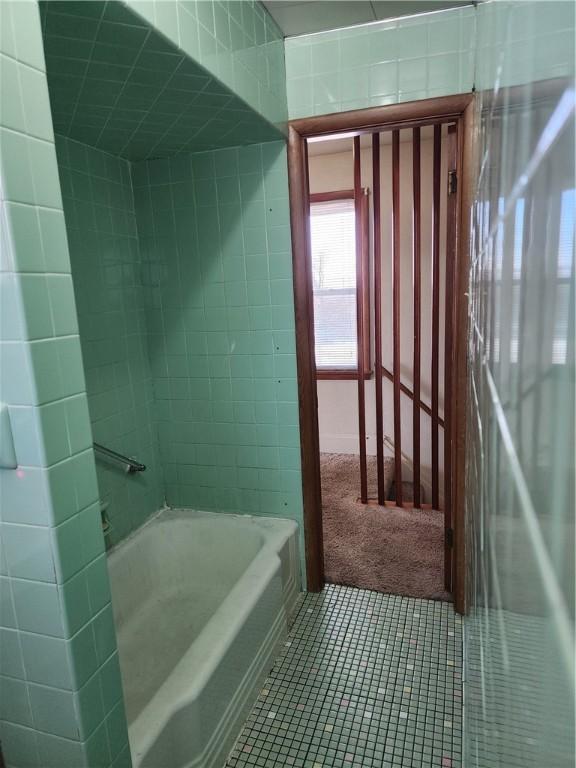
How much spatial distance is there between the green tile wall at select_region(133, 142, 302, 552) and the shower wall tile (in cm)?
26

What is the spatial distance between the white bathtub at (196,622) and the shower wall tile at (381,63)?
1.73 m

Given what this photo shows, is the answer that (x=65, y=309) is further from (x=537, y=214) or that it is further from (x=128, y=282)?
(x=128, y=282)

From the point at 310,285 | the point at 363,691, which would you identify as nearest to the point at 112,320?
the point at 310,285

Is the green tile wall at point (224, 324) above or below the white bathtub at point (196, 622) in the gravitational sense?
above

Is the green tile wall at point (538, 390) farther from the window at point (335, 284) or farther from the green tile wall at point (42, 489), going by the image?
the window at point (335, 284)

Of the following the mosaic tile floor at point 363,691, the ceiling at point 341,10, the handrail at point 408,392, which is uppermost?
the ceiling at point 341,10

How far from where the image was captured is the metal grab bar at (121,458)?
1.88 metres

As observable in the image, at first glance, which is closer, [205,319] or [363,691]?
[363,691]

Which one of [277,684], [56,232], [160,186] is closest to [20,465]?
[56,232]

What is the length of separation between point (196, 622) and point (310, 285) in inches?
56.8

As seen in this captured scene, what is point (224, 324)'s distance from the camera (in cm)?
210

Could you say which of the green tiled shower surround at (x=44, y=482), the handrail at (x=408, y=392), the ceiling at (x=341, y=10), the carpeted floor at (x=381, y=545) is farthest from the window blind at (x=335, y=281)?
the green tiled shower surround at (x=44, y=482)

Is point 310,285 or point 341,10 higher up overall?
point 341,10

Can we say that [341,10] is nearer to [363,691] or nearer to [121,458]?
[121,458]
